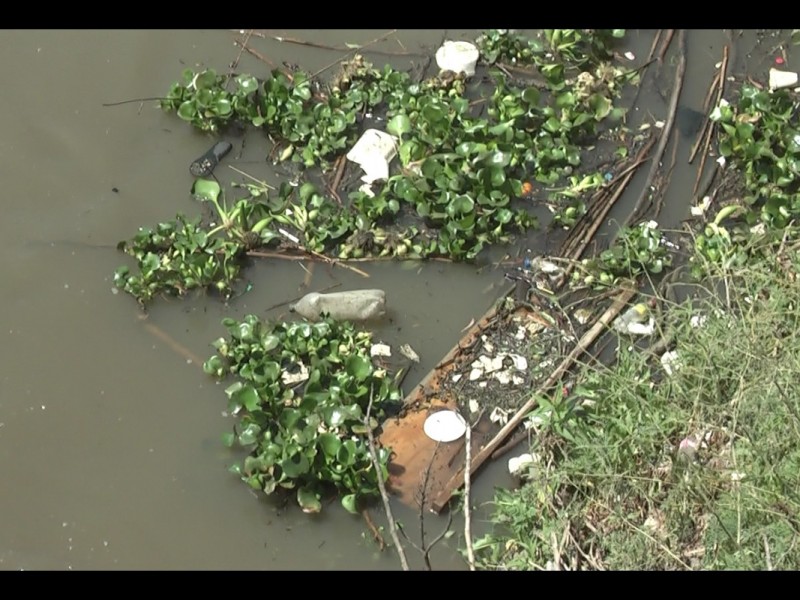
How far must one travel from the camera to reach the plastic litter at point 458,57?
4273 millimetres

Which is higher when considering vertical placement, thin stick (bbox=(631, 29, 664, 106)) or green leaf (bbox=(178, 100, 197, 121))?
thin stick (bbox=(631, 29, 664, 106))

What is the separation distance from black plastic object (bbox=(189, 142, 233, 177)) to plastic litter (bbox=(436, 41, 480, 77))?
1.13 metres

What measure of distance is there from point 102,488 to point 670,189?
277cm

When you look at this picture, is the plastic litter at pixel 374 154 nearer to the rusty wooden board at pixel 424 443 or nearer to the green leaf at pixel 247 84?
the green leaf at pixel 247 84

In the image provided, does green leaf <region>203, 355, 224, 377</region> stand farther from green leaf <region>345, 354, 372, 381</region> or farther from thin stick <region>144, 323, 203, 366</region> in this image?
green leaf <region>345, 354, 372, 381</region>

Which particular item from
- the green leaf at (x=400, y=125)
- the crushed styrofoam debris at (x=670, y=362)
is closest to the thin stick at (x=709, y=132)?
the crushed styrofoam debris at (x=670, y=362)

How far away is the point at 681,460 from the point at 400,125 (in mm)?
1933

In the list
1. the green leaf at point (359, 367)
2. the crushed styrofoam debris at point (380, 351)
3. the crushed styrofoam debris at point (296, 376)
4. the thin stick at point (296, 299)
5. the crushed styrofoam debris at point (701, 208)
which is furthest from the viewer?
the crushed styrofoam debris at point (701, 208)

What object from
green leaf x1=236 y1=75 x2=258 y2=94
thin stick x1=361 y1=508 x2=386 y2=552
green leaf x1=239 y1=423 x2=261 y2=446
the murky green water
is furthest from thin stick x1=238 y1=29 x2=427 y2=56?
thin stick x1=361 y1=508 x2=386 y2=552

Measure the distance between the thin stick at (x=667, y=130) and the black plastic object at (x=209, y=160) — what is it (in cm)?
188

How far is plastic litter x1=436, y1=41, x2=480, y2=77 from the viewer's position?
4273 mm

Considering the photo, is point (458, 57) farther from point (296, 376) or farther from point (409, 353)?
point (296, 376)

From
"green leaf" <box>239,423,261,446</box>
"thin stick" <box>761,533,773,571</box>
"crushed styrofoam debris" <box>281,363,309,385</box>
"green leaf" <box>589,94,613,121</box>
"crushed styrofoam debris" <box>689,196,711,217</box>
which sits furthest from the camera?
"green leaf" <box>589,94,613,121</box>

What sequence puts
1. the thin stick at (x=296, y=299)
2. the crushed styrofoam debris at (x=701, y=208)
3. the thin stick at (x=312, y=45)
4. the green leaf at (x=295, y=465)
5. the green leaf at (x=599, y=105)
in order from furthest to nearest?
1. the thin stick at (x=312, y=45)
2. the green leaf at (x=599, y=105)
3. the crushed styrofoam debris at (x=701, y=208)
4. the thin stick at (x=296, y=299)
5. the green leaf at (x=295, y=465)
